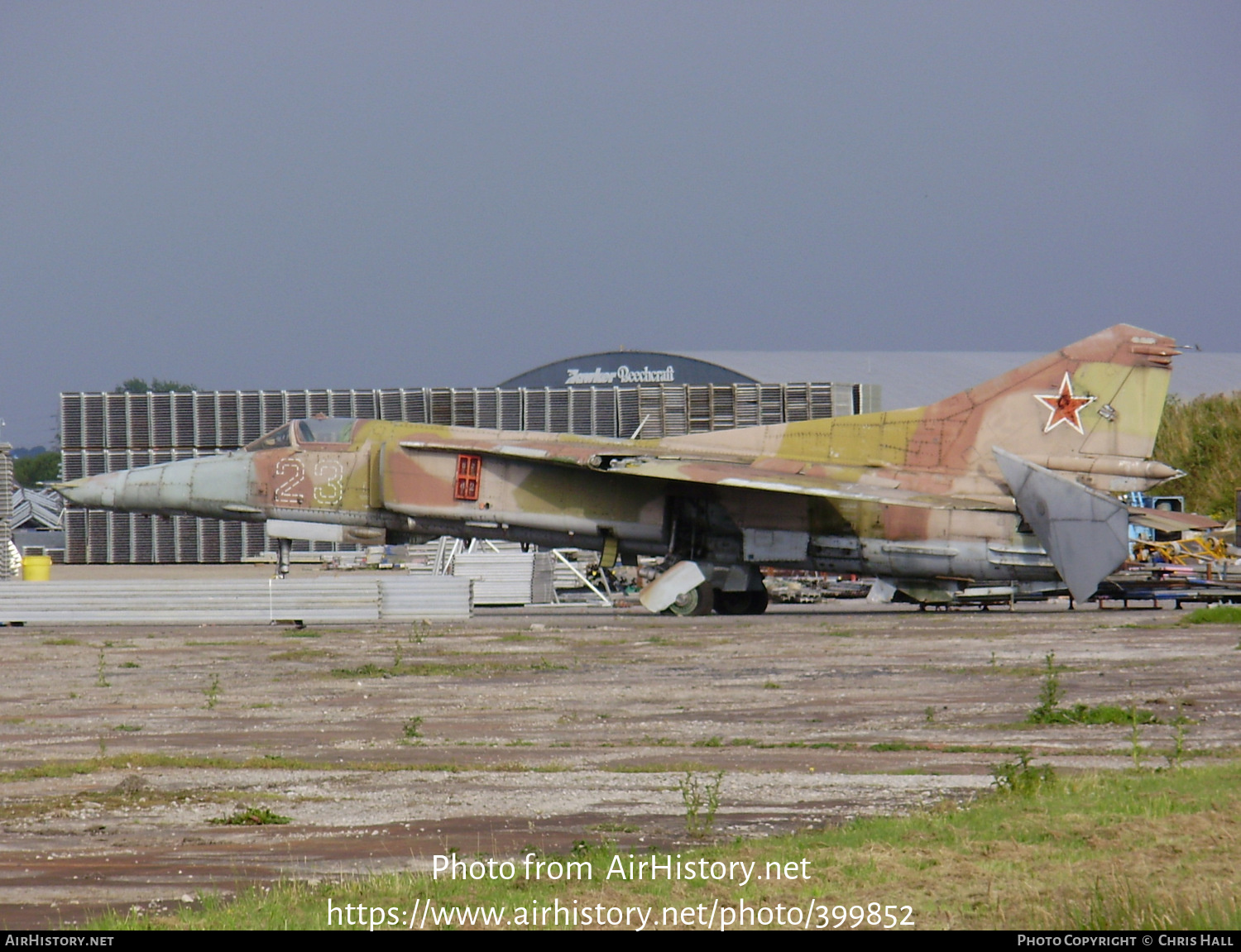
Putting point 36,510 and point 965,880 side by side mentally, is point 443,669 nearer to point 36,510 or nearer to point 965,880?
point 965,880

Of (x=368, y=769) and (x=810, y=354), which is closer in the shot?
(x=368, y=769)

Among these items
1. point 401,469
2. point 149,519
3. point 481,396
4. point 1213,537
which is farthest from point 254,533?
point 1213,537

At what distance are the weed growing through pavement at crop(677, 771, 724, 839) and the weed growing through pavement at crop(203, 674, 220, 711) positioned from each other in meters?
6.35

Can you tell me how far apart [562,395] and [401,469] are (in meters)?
24.9

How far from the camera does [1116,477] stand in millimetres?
24891

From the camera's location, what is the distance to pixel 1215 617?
21.8 meters

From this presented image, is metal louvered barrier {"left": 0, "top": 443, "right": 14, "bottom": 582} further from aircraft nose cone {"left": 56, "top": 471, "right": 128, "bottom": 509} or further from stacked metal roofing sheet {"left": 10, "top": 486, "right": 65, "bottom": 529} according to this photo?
stacked metal roofing sheet {"left": 10, "top": 486, "right": 65, "bottom": 529}

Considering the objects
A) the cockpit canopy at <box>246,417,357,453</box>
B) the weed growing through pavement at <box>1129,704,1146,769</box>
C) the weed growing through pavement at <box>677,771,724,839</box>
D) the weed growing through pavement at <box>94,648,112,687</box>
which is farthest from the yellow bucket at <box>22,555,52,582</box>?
the weed growing through pavement at <box>1129,704,1146,769</box>

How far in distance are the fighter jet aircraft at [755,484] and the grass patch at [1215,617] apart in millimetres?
2060

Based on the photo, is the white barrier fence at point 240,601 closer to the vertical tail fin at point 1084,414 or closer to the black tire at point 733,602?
the black tire at point 733,602

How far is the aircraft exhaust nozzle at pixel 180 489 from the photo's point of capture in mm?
26781

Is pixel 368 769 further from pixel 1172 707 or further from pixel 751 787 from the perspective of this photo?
pixel 1172 707

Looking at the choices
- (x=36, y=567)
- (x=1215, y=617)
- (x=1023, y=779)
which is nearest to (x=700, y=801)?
(x=1023, y=779)

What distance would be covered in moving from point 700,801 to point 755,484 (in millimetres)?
16108
